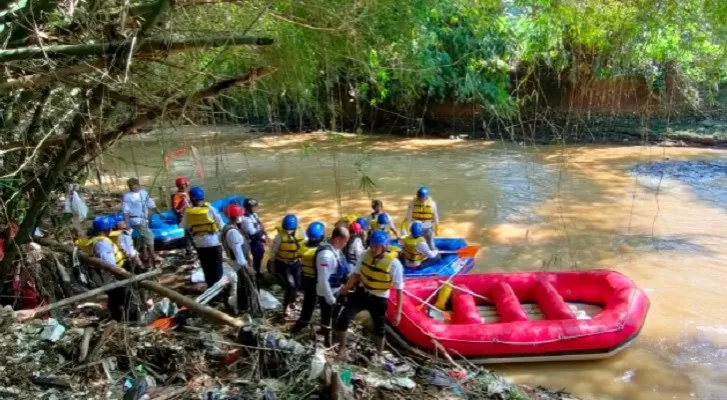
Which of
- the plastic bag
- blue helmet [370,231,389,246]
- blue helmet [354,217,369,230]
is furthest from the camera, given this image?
the plastic bag

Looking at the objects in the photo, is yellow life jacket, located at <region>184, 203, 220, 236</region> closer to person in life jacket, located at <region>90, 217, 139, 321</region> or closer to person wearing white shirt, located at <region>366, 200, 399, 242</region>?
person in life jacket, located at <region>90, 217, 139, 321</region>

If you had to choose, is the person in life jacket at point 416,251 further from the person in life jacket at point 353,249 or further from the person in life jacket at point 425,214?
the person in life jacket at point 353,249

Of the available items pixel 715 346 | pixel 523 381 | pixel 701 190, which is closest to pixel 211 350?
pixel 523 381

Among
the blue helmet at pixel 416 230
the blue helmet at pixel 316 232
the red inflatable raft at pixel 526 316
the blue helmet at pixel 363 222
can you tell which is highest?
the blue helmet at pixel 316 232

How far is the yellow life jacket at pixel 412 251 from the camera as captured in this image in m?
7.57

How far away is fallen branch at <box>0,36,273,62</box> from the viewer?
2994 millimetres

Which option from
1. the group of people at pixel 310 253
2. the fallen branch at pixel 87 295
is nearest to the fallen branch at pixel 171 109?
the fallen branch at pixel 87 295

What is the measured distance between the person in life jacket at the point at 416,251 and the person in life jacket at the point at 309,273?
163 cm

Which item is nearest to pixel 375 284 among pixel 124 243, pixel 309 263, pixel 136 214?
pixel 309 263

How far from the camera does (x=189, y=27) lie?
4191 mm

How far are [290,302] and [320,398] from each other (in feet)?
9.50

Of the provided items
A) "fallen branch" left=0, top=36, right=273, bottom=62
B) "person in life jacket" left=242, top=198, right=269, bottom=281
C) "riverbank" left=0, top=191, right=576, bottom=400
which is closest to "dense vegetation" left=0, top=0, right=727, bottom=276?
"fallen branch" left=0, top=36, right=273, bottom=62

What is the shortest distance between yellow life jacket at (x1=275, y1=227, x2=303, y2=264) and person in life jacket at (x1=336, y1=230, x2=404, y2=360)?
3.77ft

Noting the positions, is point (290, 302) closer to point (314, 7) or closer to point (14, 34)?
point (314, 7)
